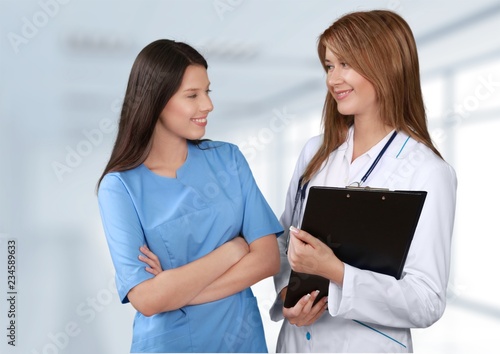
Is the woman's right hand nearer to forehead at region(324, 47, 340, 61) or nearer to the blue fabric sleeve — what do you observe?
the blue fabric sleeve

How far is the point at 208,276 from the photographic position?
5.51ft

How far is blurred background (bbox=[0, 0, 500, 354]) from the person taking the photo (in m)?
3.26

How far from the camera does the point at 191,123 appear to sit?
5.68ft

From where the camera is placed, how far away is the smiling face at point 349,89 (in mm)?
1673

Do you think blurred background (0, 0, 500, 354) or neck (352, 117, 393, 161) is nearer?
neck (352, 117, 393, 161)

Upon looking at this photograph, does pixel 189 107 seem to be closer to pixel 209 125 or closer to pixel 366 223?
pixel 366 223

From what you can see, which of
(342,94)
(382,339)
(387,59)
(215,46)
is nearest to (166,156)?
(342,94)

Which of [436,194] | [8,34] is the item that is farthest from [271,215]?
[8,34]

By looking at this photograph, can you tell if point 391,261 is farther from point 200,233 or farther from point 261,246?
point 200,233

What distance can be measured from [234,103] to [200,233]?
1865 millimetres

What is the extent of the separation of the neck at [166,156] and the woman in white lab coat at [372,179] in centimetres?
36

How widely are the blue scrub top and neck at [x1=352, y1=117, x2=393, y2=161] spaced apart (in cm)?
31

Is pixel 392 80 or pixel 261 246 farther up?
pixel 392 80

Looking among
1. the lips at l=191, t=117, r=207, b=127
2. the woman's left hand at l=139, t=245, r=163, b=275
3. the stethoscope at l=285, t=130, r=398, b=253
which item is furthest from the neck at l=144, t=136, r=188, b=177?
the stethoscope at l=285, t=130, r=398, b=253
